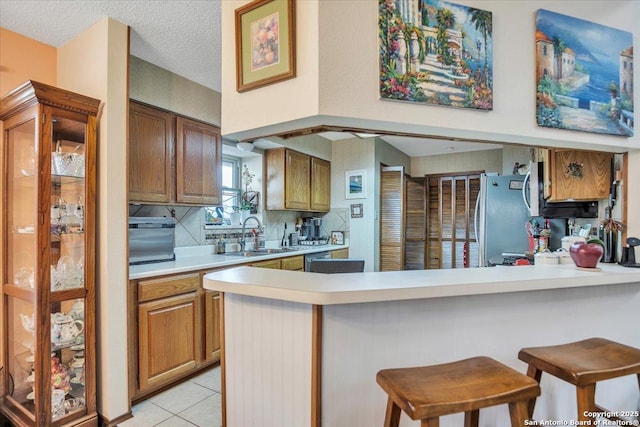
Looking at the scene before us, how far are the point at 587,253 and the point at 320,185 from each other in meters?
3.38

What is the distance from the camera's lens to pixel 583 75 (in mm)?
1687

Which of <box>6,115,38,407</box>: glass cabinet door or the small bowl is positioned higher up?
<box>6,115,38,407</box>: glass cabinet door

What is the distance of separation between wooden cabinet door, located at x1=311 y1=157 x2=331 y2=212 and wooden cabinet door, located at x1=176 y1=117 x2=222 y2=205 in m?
1.71

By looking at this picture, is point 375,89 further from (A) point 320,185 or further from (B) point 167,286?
(A) point 320,185

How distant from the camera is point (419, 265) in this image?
5.54m

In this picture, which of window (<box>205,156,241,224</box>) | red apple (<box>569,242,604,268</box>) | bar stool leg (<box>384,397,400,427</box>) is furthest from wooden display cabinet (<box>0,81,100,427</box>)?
red apple (<box>569,242,604,268</box>)

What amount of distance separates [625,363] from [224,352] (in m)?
1.63

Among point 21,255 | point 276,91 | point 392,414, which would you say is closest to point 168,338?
point 21,255

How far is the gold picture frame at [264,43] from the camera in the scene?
1.34 metres

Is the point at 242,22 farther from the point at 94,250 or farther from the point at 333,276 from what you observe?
the point at 94,250

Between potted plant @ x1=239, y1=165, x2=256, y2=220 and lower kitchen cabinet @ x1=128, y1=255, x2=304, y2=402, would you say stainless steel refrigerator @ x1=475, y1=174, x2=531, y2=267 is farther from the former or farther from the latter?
lower kitchen cabinet @ x1=128, y1=255, x2=304, y2=402

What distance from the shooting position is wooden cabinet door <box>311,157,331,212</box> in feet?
14.8

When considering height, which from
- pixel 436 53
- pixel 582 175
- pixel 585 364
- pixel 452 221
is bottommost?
pixel 585 364

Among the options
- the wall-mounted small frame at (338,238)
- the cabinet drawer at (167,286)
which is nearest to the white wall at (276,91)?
the cabinet drawer at (167,286)
